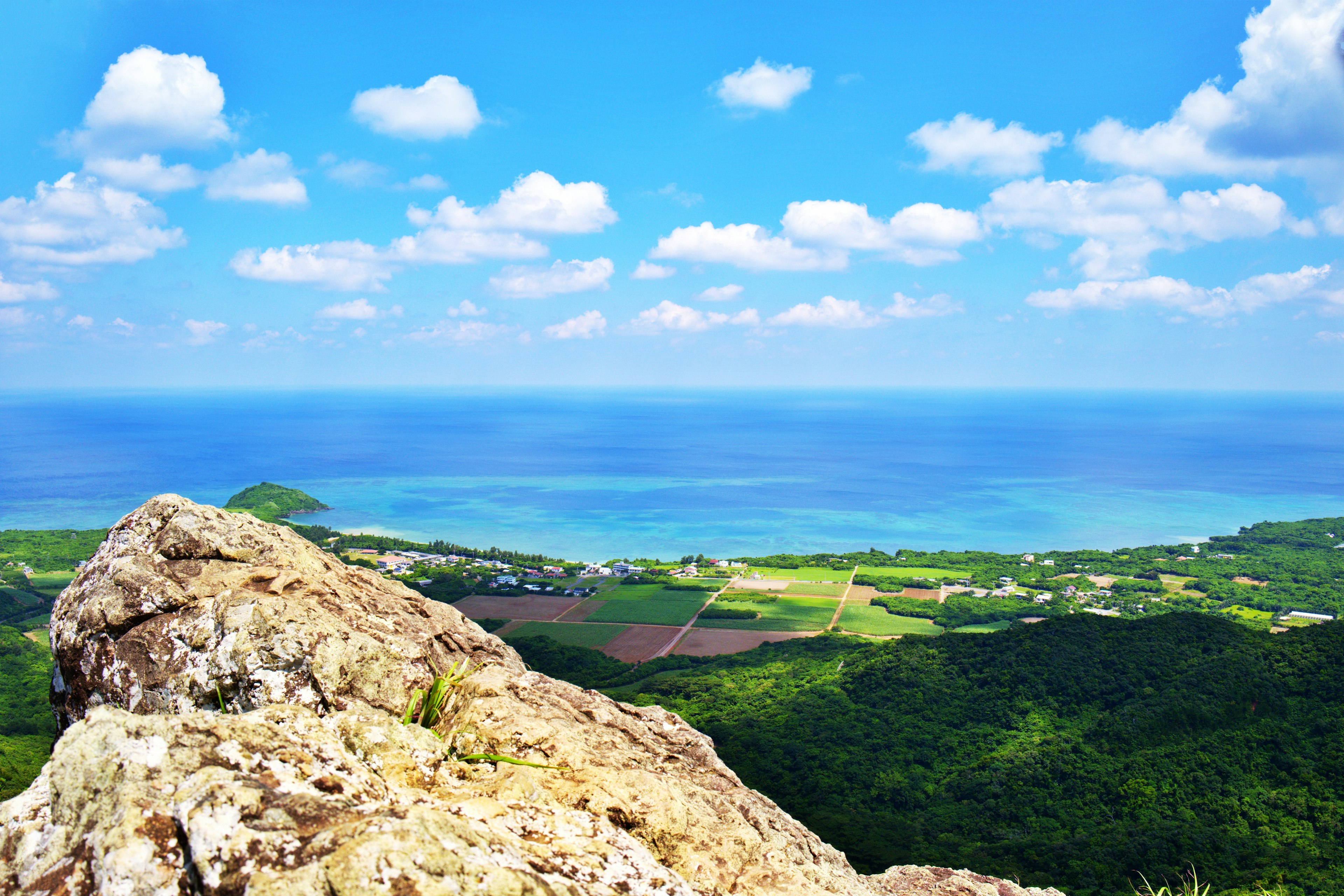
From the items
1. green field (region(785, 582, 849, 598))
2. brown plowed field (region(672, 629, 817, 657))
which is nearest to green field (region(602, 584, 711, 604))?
green field (region(785, 582, 849, 598))

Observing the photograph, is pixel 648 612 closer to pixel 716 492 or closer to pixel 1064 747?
pixel 1064 747

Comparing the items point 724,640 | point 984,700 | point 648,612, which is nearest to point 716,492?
point 648,612

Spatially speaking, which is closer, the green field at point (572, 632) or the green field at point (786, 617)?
the green field at point (572, 632)

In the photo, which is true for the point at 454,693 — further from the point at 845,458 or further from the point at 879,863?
the point at 845,458

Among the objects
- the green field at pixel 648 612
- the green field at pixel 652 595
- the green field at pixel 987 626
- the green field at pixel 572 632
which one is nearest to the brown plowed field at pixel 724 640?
the green field at pixel 648 612

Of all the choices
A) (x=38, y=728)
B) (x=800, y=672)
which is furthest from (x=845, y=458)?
(x=38, y=728)

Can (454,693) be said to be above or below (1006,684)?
above

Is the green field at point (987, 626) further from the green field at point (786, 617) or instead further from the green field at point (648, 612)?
the green field at point (648, 612)
